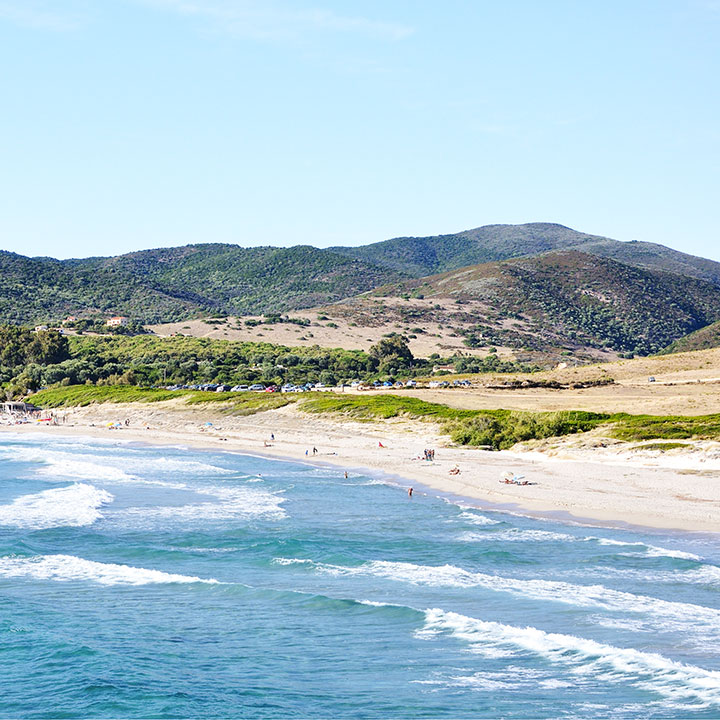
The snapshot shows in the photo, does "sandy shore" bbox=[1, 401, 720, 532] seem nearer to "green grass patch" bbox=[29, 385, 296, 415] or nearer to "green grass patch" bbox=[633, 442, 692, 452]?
"green grass patch" bbox=[633, 442, 692, 452]

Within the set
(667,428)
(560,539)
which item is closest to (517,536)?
(560,539)

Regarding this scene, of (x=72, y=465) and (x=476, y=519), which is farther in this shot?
(x=72, y=465)

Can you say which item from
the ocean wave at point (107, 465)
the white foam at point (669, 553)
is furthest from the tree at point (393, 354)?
the white foam at point (669, 553)

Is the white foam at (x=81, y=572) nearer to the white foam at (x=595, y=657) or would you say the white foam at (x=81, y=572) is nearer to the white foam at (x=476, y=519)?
the white foam at (x=595, y=657)

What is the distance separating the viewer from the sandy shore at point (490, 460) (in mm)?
35531

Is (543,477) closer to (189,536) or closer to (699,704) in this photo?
(189,536)

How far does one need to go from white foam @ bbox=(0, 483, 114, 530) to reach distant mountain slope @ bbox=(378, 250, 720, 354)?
4296 inches

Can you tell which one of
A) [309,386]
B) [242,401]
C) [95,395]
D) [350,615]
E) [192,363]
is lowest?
[350,615]

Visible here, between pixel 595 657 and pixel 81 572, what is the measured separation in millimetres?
15001

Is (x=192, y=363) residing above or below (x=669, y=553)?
above

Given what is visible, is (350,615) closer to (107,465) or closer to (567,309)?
(107,465)

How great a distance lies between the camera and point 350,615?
872 inches

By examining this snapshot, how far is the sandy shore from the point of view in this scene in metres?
35.5

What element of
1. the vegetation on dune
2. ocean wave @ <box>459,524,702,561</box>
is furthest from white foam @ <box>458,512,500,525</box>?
the vegetation on dune
